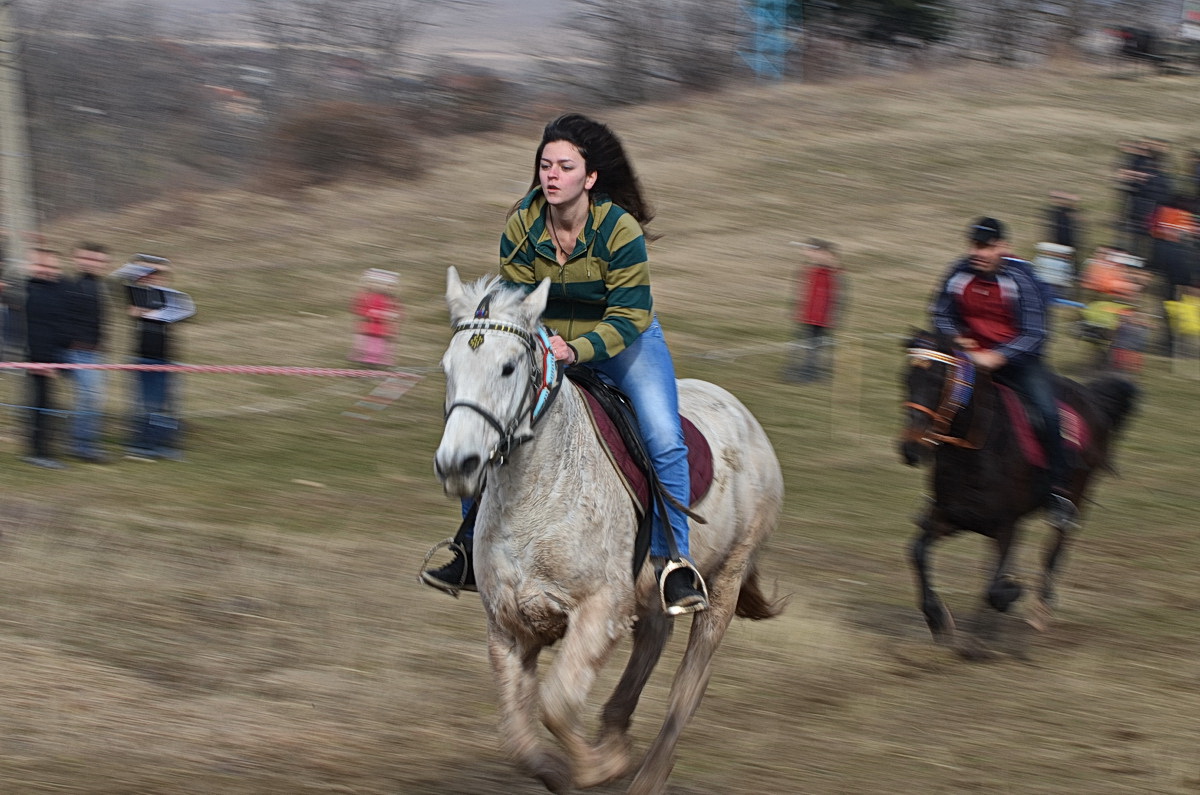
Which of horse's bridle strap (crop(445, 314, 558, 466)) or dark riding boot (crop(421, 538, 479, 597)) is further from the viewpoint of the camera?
dark riding boot (crop(421, 538, 479, 597))

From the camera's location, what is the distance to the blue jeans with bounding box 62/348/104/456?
1296cm

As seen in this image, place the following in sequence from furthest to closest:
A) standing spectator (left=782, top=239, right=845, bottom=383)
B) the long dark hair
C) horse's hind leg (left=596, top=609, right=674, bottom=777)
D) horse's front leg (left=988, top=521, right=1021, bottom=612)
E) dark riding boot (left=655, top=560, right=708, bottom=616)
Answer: standing spectator (left=782, top=239, right=845, bottom=383) < horse's front leg (left=988, top=521, right=1021, bottom=612) < horse's hind leg (left=596, top=609, right=674, bottom=777) < dark riding boot (left=655, top=560, right=708, bottom=616) < the long dark hair

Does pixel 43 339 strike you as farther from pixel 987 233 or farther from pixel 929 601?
pixel 987 233

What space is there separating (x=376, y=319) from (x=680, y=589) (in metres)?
14.1

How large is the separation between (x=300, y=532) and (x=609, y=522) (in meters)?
6.16

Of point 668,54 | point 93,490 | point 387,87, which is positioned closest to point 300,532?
point 93,490

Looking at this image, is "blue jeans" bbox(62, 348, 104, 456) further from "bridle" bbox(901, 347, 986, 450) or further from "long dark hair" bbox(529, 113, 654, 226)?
"long dark hair" bbox(529, 113, 654, 226)

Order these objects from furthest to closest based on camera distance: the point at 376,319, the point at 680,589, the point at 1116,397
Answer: the point at 376,319 → the point at 1116,397 → the point at 680,589

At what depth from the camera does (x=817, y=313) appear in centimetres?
1872

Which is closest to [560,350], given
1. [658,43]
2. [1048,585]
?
[1048,585]

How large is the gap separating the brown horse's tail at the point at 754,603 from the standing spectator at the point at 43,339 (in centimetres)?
789

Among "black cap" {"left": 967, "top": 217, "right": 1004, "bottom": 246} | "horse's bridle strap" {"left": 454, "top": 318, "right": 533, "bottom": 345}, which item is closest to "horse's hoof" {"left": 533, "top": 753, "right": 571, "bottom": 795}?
"horse's bridle strap" {"left": 454, "top": 318, "right": 533, "bottom": 345}

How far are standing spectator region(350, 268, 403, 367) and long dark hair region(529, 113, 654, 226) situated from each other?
1290 cm

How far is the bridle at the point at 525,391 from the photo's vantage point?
4711 millimetres
